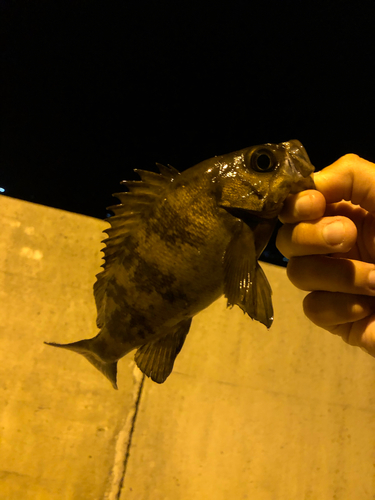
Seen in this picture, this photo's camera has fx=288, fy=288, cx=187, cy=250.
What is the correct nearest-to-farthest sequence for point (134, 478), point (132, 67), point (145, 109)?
point (134, 478) → point (132, 67) → point (145, 109)

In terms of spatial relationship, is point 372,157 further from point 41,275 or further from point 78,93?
point 41,275

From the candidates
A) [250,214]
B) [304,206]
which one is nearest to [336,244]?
[304,206]

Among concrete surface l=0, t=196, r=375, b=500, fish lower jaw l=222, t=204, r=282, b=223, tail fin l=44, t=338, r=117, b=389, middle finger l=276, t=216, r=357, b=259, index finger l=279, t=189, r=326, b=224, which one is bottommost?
concrete surface l=0, t=196, r=375, b=500

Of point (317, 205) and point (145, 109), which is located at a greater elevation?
point (317, 205)

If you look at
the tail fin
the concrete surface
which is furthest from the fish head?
the concrete surface

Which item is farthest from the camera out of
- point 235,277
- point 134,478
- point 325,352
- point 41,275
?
point 325,352

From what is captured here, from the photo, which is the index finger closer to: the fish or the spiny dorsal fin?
the fish

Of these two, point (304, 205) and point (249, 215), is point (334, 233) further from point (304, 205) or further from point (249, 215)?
point (249, 215)

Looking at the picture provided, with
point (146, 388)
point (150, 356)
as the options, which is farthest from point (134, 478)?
point (150, 356)
